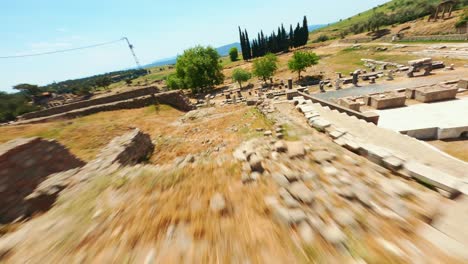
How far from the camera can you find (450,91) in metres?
11.6

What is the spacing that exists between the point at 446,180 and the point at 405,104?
1133 centimetres

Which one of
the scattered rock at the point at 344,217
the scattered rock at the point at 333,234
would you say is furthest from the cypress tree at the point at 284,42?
the scattered rock at the point at 333,234

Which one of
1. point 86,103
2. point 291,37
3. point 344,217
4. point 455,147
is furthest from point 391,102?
point 291,37

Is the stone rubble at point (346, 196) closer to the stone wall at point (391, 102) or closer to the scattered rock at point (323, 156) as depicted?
the scattered rock at point (323, 156)

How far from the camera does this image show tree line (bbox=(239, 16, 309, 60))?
70438 mm

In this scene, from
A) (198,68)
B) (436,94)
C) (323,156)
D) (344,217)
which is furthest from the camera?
(198,68)

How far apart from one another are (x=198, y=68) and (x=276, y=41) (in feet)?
161

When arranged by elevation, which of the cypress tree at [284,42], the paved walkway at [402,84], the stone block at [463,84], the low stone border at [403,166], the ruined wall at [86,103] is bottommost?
the paved walkway at [402,84]

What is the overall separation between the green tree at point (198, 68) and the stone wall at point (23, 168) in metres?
31.5

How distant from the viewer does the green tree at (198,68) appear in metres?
A: 36.3

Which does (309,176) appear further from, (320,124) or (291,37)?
(291,37)

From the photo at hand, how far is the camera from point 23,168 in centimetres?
564

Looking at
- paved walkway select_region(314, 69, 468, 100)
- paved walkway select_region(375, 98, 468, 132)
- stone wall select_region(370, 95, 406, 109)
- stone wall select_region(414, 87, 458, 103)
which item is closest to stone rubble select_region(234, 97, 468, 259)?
paved walkway select_region(375, 98, 468, 132)

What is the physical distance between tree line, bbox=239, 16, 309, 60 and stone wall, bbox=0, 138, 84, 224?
241 ft
